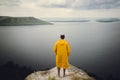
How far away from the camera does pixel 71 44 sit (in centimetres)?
720

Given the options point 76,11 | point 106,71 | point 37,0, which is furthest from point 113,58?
point 37,0

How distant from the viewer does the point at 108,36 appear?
7230mm

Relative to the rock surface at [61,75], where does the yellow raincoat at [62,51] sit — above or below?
above

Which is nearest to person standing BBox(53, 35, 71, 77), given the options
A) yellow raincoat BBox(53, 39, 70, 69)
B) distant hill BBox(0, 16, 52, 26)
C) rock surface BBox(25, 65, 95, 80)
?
yellow raincoat BBox(53, 39, 70, 69)

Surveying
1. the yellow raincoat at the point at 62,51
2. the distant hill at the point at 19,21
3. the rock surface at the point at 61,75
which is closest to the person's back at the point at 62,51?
the yellow raincoat at the point at 62,51

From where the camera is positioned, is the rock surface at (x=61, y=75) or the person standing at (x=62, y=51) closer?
the person standing at (x=62, y=51)

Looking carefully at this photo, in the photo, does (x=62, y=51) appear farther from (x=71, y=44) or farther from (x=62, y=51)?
(x=71, y=44)

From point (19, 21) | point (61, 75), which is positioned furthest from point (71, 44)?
point (19, 21)

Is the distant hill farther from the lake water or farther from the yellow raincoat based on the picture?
the yellow raincoat

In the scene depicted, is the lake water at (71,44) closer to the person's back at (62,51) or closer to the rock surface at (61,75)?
the rock surface at (61,75)

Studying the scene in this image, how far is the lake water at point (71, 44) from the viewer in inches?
285

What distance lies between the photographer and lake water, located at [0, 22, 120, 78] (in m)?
7.23

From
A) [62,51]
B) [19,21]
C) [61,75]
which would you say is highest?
[19,21]

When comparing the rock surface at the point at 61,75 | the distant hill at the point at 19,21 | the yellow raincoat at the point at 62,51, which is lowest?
the rock surface at the point at 61,75
